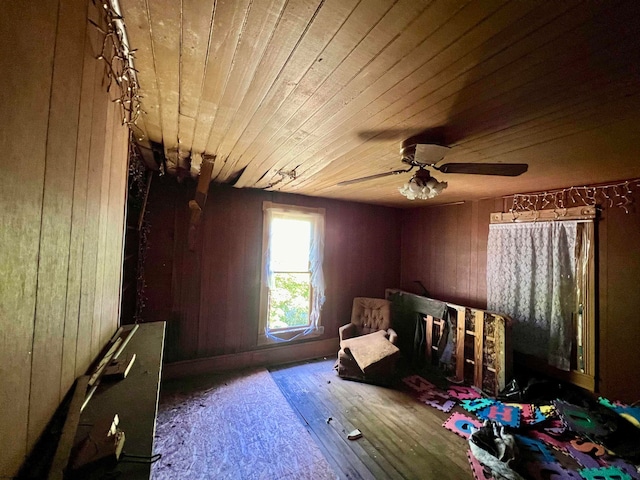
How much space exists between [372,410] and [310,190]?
2.74 m

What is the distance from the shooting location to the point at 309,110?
4.78 feet

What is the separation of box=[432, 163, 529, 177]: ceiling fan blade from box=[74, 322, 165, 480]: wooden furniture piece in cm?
201

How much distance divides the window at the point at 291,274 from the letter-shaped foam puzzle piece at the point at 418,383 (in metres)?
1.40

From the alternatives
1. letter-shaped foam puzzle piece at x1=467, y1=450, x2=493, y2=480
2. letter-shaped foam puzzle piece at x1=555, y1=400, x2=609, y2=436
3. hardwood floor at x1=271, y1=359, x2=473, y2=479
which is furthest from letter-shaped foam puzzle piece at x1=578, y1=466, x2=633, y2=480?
hardwood floor at x1=271, y1=359, x2=473, y2=479

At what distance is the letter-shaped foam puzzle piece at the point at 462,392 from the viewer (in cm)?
296

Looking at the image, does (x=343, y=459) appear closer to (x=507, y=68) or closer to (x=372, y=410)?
(x=372, y=410)

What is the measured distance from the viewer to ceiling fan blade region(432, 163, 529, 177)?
1574 mm

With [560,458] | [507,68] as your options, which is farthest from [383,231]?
[507,68]

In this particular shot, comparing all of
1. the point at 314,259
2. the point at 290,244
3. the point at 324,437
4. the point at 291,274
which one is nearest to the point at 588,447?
the point at 324,437

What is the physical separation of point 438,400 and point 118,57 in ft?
12.6

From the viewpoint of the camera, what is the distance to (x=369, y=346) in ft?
11.1

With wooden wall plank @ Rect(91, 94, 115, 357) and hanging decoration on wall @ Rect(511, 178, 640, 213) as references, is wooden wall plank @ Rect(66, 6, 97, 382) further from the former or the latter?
hanging decoration on wall @ Rect(511, 178, 640, 213)

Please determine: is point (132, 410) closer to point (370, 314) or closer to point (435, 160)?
point (435, 160)

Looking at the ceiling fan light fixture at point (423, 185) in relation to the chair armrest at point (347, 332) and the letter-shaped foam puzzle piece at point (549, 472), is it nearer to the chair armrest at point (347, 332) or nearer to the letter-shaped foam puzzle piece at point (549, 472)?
the letter-shaped foam puzzle piece at point (549, 472)
